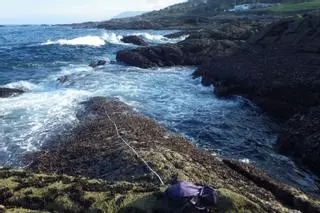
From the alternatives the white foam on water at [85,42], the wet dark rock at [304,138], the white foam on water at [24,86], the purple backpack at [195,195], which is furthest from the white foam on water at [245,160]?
the white foam on water at [85,42]

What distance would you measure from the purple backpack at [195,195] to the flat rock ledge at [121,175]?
16 cm

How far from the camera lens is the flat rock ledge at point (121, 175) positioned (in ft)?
31.8

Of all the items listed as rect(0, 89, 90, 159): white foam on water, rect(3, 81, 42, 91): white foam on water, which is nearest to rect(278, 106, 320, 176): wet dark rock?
rect(0, 89, 90, 159): white foam on water

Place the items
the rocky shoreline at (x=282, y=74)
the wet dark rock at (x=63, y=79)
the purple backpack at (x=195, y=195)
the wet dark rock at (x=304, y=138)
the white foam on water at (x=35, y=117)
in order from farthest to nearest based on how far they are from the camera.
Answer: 1. the wet dark rock at (x=63, y=79)
2. the rocky shoreline at (x=282, y=74)
3. the white foam on water at (x=35, y=117)
4. the wet dark rock at (x=304, y=138)
5. the purple backpack at (x=195, y=195)

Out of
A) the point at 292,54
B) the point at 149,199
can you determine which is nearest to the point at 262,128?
the point at 292,54

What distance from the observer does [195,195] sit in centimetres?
916

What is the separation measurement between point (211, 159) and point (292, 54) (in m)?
20.5

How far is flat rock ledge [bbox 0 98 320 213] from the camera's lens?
970 cm

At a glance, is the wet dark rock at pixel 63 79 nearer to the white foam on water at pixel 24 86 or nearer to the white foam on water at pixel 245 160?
the white foam on water at pixel 24 86

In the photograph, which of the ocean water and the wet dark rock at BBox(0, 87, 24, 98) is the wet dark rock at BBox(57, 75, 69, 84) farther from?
the wet dark rock at BBox(0, 87, 24, 98)

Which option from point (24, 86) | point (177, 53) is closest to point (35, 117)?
point (24, 86)

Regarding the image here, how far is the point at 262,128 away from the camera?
89.4 ft

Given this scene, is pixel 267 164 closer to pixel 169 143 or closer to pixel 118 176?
pixel 169 143

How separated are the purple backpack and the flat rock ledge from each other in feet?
0.53
